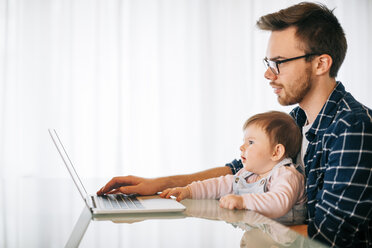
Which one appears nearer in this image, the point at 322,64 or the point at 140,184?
the point at 140,184

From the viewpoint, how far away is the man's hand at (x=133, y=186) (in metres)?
1.43

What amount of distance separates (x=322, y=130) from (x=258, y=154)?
22 cm

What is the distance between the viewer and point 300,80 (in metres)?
1.60

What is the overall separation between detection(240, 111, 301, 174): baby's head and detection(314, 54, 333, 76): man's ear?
0.22m

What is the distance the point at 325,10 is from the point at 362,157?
65 centimetres

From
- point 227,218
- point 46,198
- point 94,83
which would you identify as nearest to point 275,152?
point 227,218

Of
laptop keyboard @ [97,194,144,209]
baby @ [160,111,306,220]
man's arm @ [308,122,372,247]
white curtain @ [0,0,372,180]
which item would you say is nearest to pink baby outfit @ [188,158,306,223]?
baby @ [160,111,306,220]

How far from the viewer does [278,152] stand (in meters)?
1.48

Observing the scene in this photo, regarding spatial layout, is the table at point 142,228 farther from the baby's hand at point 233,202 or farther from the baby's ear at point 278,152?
the baby's ear at point 278,152

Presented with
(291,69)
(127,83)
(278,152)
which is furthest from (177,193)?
(127,83)

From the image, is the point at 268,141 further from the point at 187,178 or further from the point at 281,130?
the point at 187,178

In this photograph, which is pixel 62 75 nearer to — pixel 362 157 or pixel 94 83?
pixel 94 83

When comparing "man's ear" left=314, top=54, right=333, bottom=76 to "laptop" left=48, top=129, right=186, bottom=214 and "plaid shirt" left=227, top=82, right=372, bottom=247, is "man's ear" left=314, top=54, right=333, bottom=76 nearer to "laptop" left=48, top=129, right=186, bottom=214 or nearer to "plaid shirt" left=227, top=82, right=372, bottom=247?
"plaid shirt" left=227, top=82, right=372, bottom=247

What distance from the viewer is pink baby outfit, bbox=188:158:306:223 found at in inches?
47.8
